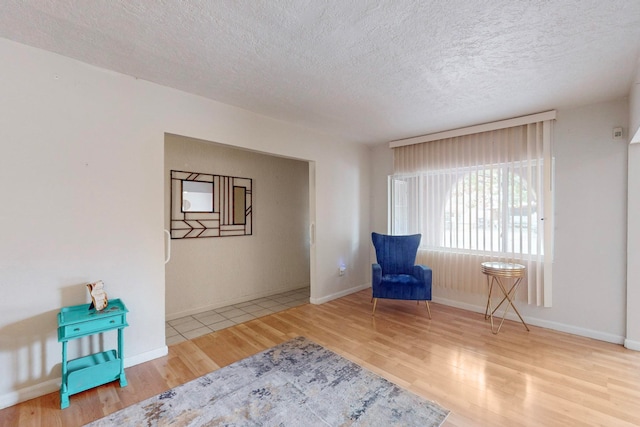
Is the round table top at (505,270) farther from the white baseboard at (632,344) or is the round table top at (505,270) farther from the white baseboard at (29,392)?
the white baseboard at (29,392)

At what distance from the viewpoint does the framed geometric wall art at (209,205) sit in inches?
143

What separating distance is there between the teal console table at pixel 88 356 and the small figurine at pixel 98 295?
1.5 inches

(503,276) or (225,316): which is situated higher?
(503,276)

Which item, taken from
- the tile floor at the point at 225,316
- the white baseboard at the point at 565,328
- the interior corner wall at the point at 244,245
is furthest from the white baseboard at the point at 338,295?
the white baseboard at the point at 565,328

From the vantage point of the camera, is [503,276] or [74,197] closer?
[74,197]

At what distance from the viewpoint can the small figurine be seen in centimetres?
209

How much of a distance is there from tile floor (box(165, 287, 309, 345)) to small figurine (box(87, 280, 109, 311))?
0.97 m

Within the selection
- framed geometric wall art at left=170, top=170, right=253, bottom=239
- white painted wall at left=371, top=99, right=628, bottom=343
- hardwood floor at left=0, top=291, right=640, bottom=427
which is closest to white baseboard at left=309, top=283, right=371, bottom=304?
hardwood floor at left=0, top=291, right=640, bottom=427

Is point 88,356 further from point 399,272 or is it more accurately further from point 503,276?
point 503,276

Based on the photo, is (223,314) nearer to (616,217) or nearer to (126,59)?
(126,59)

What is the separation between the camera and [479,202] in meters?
3.71

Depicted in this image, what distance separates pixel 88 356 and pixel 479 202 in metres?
4.41

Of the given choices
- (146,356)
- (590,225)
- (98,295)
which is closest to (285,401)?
(146,356)

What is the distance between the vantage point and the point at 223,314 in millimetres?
3715
